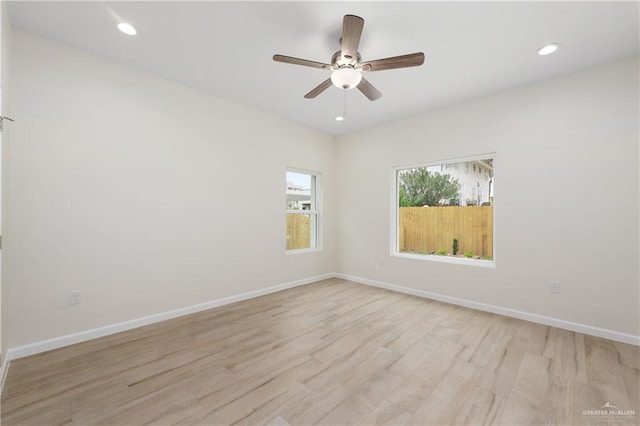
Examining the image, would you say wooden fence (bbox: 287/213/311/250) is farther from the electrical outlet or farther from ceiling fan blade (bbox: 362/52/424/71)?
ceiling fan blade (bbox: 362/52/424/71)

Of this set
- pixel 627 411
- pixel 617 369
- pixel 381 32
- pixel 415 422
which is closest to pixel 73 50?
pixel 381 32

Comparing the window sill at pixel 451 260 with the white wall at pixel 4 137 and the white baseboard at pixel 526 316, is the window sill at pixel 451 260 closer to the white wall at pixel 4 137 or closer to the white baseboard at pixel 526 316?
the white baseboard at pixel 526 316

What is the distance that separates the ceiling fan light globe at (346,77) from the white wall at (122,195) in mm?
1965

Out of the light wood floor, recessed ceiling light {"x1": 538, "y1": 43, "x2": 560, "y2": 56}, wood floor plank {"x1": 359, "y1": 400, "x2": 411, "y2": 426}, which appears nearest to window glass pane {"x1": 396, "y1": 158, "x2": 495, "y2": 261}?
the light wood floor

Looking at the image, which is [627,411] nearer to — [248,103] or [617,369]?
[617,369]

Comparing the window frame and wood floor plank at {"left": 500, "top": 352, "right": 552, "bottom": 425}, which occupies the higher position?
the window frame

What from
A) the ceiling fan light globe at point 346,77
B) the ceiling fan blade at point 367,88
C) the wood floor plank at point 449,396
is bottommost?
the wood floor plank at point 449,396

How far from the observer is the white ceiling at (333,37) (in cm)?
199

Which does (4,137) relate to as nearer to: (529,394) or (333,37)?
(333,37)

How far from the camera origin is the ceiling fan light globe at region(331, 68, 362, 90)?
2123 millimetres

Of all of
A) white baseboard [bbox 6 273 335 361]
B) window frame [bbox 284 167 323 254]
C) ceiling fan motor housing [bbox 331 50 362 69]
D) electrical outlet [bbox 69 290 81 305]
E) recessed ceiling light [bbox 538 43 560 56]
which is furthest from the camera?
window frame [bbox 284 167 323 254]

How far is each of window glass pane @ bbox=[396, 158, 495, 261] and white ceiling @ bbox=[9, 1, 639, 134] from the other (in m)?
1.16

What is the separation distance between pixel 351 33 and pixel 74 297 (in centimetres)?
328

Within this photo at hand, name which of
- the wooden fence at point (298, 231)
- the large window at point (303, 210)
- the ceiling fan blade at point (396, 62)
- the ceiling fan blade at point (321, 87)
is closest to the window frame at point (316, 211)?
Answer: the large window at point (303, 210)
